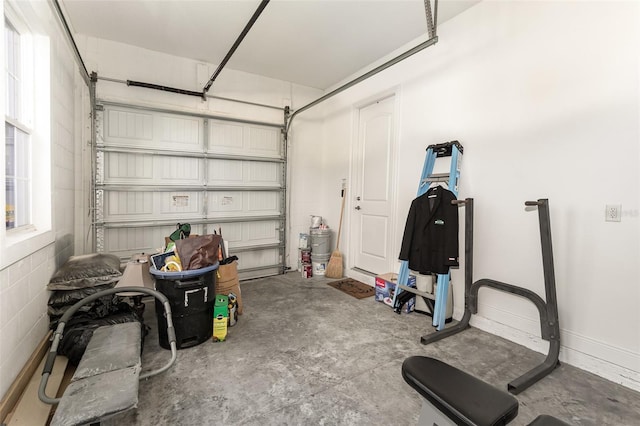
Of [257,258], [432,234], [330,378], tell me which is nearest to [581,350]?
[432,234]

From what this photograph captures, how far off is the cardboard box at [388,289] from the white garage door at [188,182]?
1881 millimetres

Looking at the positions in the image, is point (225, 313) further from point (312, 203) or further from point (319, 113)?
point (319, 113)

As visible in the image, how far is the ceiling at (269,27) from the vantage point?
9.52ft

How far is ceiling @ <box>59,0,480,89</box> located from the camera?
290cm

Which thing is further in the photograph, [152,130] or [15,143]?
[152,130]

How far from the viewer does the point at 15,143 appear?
207cm

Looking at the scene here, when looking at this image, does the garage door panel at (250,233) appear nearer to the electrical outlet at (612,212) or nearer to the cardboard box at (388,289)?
the cardboard box at (388,289)

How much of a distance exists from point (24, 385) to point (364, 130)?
4.29 metres

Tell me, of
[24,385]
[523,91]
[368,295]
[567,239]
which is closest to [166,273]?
[24,385]

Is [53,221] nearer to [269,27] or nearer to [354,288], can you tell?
[269,27]

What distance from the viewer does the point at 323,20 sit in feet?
10.3

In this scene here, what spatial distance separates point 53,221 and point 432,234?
339cm

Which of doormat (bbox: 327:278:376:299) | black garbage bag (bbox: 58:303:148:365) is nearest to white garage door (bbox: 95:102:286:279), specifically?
doormat (bbox: 327:278:376:299)

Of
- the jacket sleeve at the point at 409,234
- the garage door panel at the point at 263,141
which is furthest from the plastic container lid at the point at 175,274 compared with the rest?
the garage door panel at the point at 263,141
